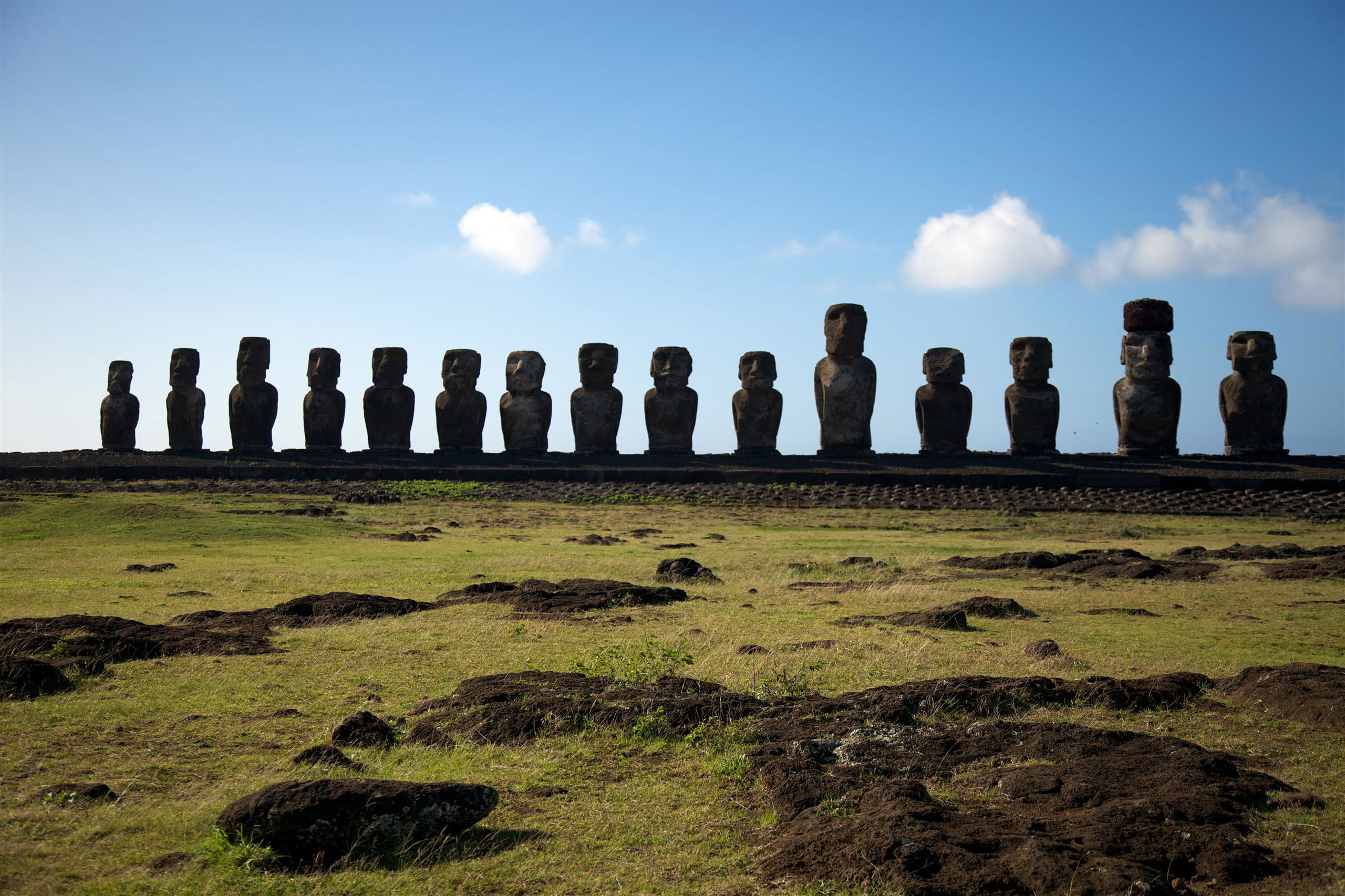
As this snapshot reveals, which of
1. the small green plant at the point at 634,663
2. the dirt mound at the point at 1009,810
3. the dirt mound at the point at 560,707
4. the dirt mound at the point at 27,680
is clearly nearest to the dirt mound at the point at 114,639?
the dirt mound at the point at 27,680

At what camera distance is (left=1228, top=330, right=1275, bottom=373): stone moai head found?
3297 cm

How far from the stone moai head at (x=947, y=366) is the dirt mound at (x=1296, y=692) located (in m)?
26.0

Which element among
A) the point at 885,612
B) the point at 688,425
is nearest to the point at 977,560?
the point at 885,612

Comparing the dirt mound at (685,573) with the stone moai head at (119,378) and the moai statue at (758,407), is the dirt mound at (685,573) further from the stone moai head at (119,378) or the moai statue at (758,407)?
the stone moai head at (119,378)

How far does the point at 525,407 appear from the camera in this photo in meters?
37.8

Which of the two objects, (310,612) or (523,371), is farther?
(523,371)

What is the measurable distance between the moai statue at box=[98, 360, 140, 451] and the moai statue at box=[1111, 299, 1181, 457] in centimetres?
3161

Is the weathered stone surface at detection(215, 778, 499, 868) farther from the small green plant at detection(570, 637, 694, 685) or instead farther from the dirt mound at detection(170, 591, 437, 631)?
the dirt mound at detection(170, 591, 437, 631)

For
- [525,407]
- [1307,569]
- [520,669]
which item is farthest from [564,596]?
[525,407]

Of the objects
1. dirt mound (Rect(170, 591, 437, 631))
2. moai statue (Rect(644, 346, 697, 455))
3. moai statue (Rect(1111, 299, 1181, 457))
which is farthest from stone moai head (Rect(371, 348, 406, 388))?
dirt mound (Rect(170, 591, 437, 631))

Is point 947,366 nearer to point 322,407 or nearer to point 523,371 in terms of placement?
point 523,371

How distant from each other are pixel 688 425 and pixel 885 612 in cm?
2436

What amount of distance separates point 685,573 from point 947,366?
2067 cm

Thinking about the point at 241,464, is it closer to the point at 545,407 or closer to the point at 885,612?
the point at 545,407
